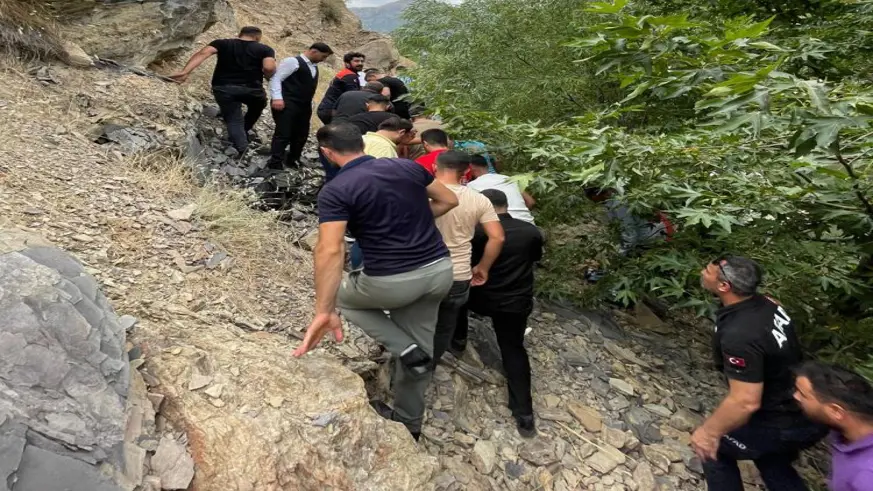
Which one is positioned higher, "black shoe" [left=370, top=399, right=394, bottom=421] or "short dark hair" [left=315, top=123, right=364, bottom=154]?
"short dark hair" [left=315, top=123, right=364, bottom=154]

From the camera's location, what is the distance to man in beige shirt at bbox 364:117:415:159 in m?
3.80

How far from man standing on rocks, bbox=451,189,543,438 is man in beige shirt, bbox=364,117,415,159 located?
79 centimetres

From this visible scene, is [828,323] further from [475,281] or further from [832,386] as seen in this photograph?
[475,281]

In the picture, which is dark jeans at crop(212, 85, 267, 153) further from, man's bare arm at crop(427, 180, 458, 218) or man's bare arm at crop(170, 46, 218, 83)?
man's bare arm at crop(427, 180, 458, 218)

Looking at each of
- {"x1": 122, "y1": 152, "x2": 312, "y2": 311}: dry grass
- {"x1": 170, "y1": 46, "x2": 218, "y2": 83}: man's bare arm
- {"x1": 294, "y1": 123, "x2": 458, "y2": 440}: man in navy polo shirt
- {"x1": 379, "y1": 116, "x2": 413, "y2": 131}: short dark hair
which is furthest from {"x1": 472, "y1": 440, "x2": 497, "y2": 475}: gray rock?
{"x1": 170, "y1": 46, "x2": 218, "y2": 83}: man's bare arm

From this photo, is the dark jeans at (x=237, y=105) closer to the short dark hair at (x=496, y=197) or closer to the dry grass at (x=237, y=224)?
the dry grass at (x=237, y=224)

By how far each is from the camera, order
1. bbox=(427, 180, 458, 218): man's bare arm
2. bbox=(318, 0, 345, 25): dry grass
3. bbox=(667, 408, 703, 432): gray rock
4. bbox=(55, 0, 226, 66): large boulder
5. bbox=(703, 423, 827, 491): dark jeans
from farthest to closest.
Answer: bbox=(318, 0, 345, 25): dry grass → bbox=(55, 0, 226, 66): large boulder → bbox=(667, 408, 703, 432): gray rock → bbox=(427, 180, 458, 218): man's bare arm → bbox=(703, 423, 827, 491): dark jeans

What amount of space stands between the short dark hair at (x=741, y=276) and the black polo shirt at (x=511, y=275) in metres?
1.16

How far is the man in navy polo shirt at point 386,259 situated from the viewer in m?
2.44

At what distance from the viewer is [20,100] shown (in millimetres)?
4668

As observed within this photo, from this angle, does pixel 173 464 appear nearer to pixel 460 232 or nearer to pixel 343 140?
pixel 343 140

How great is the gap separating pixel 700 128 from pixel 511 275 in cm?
145

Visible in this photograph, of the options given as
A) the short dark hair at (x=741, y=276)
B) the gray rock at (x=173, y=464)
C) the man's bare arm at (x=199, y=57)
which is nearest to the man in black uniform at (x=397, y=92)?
the man's bare arm at (x=199, y=57)

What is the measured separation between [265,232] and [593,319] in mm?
3262
